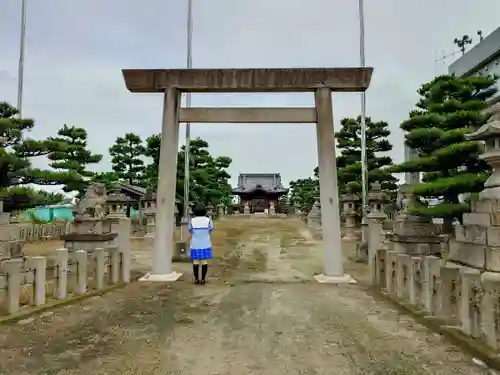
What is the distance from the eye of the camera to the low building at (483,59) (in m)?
28.0

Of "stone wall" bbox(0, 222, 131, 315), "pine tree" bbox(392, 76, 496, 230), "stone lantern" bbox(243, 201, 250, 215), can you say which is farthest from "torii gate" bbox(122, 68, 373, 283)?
"stone lantern" bbox(243, 201, 250, 215)

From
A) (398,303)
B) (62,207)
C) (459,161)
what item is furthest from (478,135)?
(62,207)

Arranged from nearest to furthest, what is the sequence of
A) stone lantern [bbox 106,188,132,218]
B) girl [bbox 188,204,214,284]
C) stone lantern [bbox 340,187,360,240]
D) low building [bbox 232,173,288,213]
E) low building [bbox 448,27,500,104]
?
girl [bbox 188,204,214,284] → stone lantern [bbox 106,188,132,218] → stone lantern [bbox 340,187,360,240] → low building [bbox 448,27,500,104] → low building [bbox 232,173,288,213]

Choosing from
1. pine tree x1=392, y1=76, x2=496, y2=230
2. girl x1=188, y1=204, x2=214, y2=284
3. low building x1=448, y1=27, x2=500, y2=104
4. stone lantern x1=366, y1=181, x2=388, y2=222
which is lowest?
girl x1=188, y1=204, x2=214, y2=284

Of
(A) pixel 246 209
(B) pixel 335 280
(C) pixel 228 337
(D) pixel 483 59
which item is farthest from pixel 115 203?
(A) pixel 246 209

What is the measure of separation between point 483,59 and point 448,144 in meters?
20.9

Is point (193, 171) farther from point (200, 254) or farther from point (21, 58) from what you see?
point (200, 254)

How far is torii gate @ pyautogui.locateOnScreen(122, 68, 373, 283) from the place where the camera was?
8.73m

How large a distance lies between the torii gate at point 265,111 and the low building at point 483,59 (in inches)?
923

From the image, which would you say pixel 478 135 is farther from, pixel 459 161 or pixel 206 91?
pixel 459 161

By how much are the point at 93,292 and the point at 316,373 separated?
4.87 meters

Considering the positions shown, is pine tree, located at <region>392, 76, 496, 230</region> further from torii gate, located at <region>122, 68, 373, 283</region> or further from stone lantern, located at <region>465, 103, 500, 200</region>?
stone lantern, located at <region>465, 103, 500, 200</region>

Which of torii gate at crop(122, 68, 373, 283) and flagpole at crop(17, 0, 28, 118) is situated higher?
flagpole at crop(17, 0, 28, 118)

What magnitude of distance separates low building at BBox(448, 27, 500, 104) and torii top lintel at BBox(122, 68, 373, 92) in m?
23.2
